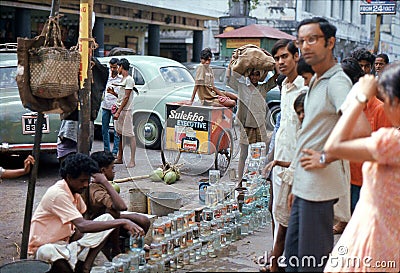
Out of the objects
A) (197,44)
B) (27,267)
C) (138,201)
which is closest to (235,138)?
(138,201)

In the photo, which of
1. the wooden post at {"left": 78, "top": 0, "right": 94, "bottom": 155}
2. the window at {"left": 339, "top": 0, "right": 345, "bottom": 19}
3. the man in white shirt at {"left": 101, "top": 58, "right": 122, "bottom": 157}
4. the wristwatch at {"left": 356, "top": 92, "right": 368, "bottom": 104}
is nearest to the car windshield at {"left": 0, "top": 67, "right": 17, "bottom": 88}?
the man in white shirt at {"left": 101, "top": 58, "right": 122, "bottom": 157}

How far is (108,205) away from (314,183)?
2.06 meters

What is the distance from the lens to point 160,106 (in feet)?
34.9

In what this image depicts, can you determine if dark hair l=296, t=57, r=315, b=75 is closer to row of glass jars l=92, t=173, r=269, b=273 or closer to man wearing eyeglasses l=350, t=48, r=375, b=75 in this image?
row of glass jars l=92, t=173, r=269, b=273

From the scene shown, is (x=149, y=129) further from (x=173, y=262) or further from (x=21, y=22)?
(x=21, y=22)

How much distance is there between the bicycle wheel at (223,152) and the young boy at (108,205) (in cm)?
313

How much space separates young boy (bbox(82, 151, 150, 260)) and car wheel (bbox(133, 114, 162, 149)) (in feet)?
16.8

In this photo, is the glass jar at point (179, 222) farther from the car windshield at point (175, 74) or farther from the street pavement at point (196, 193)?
the car windshield at point (175, 74)

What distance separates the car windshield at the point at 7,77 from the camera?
27.1 feet

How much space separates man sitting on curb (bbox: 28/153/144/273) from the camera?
4.15 m

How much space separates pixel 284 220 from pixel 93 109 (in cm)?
255

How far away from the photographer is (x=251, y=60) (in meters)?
6.75

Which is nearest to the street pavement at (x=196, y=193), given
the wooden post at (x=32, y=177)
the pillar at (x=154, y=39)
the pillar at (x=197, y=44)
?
the wooden post at (x=32, y=177)

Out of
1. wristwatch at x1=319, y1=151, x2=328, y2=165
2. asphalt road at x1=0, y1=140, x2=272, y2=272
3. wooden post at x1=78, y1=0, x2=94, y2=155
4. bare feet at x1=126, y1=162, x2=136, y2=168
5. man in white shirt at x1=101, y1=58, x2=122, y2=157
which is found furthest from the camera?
man in white shirt at x1=101, y1=58, x2=122, y2=157
